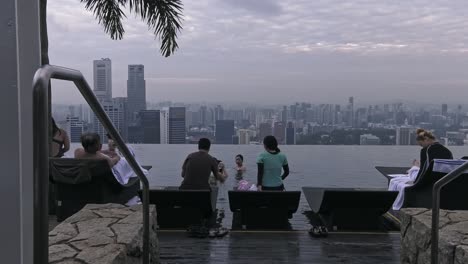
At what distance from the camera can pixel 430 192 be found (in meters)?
5.73

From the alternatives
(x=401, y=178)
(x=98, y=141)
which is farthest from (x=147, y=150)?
(x=401, y=178)

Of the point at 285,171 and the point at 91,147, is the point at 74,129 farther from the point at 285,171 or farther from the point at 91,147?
the point at 285,171

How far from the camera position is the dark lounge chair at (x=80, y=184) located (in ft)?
17.9

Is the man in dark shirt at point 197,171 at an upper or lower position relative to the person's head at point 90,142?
lower

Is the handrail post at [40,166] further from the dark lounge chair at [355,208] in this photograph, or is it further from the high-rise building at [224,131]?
the high-rise building at [224,131]

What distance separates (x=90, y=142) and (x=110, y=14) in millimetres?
2635

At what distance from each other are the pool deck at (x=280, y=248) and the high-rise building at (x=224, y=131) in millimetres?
5739

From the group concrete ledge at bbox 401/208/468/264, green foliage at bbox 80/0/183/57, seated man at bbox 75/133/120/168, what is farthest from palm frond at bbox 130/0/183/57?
concrete ledge at bbox 401/208/468/264

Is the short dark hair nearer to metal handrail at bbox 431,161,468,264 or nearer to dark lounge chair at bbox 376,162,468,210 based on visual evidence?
dark lounge chair at bbox 376,162,468,210

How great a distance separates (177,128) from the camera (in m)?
10.8

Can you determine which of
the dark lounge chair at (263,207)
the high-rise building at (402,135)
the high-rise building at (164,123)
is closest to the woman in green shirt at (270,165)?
the dark lounge chair at (263,207)

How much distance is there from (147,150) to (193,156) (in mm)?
5876

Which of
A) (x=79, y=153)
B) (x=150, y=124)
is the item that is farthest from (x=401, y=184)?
(x=150, y=124)

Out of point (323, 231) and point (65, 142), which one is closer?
point (323, 231)
